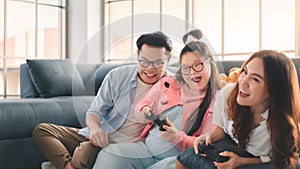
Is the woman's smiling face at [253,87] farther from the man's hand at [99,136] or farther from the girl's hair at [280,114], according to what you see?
the man's hand at [99,136]

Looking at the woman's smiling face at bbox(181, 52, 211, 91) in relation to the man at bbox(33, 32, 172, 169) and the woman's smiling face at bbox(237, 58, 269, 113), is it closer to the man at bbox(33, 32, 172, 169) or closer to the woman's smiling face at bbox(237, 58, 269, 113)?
the man at bbox(33, 32, 172, 169)

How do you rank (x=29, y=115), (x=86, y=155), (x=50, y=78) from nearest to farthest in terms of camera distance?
(x=86, y=155), (x=29, y=115), (x=50, y=78)

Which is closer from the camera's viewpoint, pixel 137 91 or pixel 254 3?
pixel 137 91

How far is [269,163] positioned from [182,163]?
0.23m

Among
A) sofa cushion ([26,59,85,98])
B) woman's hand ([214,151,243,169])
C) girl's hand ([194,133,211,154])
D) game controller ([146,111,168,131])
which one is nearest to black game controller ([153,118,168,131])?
game controller ([146,111,168,131])

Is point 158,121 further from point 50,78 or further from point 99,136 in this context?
point 50,78

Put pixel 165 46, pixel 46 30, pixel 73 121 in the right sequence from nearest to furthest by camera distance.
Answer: pixel 165 46, pixel 73 121, pixel 46 30

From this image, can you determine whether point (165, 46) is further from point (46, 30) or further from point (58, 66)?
point (46, 30)

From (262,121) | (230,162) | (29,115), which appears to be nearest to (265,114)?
(262,121)

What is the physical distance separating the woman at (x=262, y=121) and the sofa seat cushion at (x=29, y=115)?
96cm

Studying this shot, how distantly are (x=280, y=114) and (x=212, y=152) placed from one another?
210 millimetres

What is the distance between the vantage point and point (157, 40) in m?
1.08

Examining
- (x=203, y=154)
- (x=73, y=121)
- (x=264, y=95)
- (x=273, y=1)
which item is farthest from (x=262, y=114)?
(x=273, y=1)

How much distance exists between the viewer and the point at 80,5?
4078 millimetres
